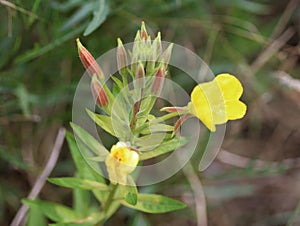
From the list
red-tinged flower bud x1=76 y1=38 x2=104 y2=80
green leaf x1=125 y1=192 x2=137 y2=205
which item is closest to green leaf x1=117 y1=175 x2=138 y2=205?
green leaf x1=125 y1=192 x2=137 y2=205

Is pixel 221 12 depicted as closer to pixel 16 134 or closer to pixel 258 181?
pixel 258 181

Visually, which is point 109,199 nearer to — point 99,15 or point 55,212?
point 55,212

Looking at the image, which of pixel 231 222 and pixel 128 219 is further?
pixel 231 222

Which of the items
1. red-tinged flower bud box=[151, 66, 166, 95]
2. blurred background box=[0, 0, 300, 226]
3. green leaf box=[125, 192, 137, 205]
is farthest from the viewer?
blurred background box=[0, 0, 300, 226]

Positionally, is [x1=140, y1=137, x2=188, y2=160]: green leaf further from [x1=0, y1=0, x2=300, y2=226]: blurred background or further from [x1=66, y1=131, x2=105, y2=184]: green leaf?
[x1=0, y1=0, x2=300, y2=226]: blurred background

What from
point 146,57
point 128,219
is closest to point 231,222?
point 128,219

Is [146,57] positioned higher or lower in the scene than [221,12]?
lower

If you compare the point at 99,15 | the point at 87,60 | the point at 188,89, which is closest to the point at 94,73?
the point at 87,60
